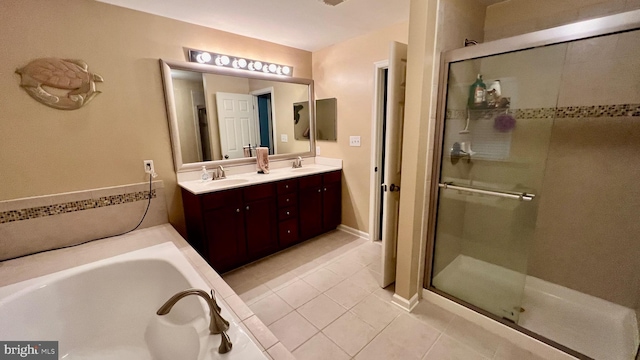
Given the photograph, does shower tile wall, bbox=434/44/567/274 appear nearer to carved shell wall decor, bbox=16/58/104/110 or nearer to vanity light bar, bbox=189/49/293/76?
vanity light bar, bbox=189/49/293/76

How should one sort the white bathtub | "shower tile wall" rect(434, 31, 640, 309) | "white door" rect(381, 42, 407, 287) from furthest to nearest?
"white door" rect(381, 42, 407, 287) → "shower tile wall" rect(434, 31, 640, 309) → the white bathtub

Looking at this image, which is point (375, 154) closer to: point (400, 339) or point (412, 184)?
point (412, 184)

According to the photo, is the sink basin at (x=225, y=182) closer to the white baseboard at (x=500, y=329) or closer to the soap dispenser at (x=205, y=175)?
the soap dispenser at (x=205, y=175)

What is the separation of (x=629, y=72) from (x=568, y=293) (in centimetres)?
150

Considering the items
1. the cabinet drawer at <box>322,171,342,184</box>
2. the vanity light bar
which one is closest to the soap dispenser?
the vanity light bar

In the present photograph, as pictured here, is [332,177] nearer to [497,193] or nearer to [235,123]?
[235,123]

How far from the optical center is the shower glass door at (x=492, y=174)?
160cm

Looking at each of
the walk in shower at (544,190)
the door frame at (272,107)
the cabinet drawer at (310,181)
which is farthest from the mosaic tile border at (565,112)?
the door frame at (272,107)

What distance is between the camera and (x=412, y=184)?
1.66 meters

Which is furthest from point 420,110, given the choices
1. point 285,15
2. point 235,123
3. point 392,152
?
point 235,123

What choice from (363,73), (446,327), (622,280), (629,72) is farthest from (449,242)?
(363,73)

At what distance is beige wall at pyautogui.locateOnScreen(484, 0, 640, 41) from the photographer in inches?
59.4

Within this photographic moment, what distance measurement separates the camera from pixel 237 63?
8.20 ft

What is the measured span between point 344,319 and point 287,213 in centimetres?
121
